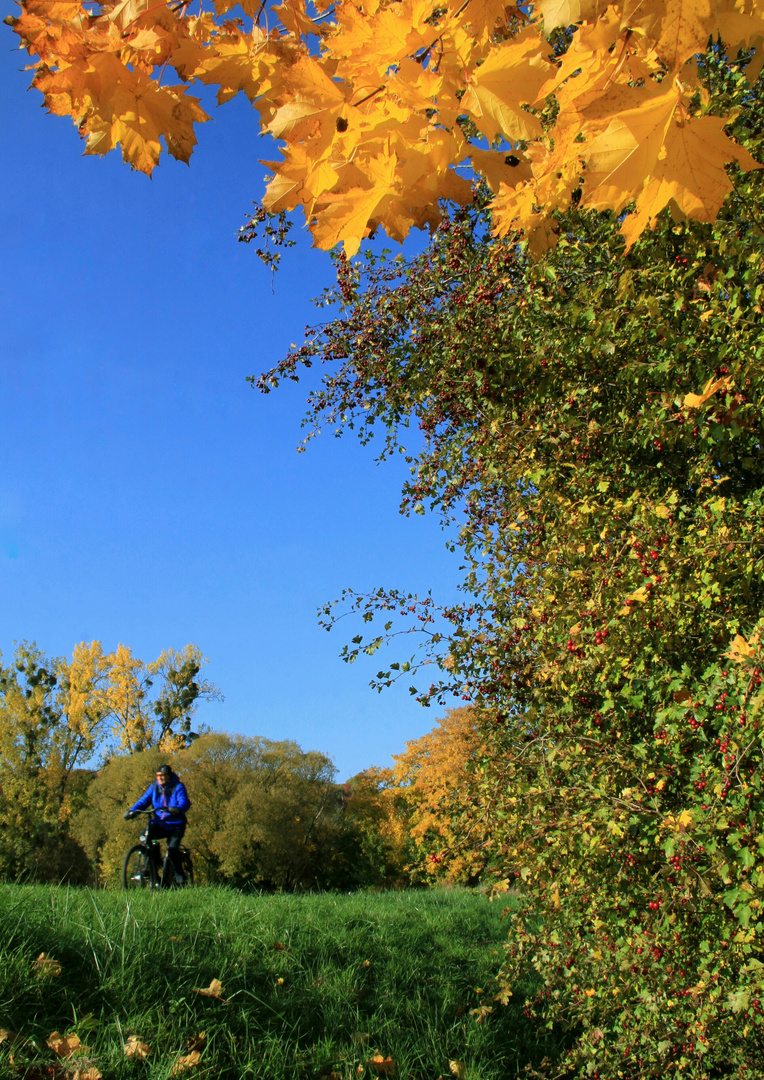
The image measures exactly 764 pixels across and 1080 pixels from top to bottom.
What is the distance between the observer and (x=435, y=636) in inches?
140

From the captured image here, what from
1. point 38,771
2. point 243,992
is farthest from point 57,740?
point 243,992

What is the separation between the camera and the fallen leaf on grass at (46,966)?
2779mm

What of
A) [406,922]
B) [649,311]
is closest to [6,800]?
[406,922]

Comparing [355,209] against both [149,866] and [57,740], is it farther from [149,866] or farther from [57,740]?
[57,740]

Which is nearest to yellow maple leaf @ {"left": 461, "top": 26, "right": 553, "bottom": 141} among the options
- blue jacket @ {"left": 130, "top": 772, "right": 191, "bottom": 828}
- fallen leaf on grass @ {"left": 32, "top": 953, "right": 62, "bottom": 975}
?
fallen leaf on grass @ {"left": 32, "top": 953, "right": 62, "bottom": 975}

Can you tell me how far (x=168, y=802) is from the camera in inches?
294

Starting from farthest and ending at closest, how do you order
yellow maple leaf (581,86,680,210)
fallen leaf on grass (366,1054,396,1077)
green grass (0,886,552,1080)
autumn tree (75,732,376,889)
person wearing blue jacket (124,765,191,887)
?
autumn tree (75,732,376,889) < person wearing blue jacket (124,765,191,887) < fallen leaf on grass (366,1054,396,1077) < green grass (0,886,552,1080) < yellow maple leaf (581,86,680,210)

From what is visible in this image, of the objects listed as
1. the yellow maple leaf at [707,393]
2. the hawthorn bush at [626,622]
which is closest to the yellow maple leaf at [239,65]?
the hawthorn bush at [626,622]

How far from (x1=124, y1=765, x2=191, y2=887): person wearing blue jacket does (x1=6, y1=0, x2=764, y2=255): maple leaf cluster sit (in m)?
6.85

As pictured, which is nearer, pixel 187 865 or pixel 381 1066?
pixel 381 1066

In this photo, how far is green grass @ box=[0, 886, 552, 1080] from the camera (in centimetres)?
262

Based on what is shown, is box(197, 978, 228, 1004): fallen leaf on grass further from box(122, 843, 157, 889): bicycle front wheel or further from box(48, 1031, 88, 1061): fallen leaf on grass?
box(122, 843, 157, 889): bicycle front wheel

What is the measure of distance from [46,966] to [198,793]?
22068 millimetres

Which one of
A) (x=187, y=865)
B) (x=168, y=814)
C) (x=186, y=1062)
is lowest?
(x=186, y=1062)
